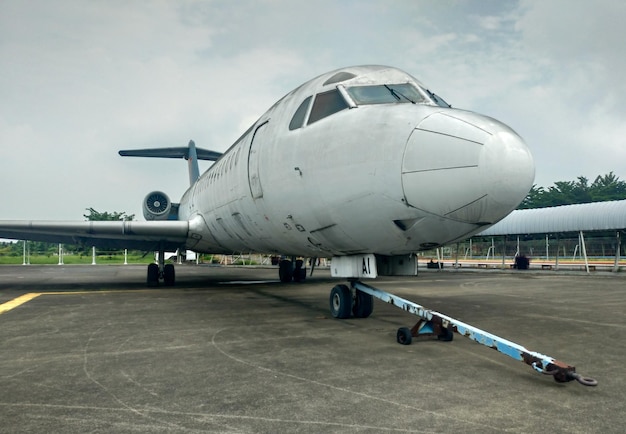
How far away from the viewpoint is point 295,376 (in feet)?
14.4

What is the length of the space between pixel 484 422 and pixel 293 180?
4307 mm

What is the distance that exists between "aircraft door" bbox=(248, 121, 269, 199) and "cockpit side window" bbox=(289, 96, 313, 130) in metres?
1.20

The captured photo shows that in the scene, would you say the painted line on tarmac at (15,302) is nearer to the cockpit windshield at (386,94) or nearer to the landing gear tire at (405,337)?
the landing gear tire at (405,337)

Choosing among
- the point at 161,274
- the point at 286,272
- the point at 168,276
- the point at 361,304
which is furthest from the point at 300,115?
the point at 286,272

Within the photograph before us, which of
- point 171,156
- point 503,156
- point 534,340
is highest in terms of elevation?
point 171,156

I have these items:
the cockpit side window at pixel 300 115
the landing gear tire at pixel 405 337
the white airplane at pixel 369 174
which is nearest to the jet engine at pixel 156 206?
the white airplane at pixel 369 174

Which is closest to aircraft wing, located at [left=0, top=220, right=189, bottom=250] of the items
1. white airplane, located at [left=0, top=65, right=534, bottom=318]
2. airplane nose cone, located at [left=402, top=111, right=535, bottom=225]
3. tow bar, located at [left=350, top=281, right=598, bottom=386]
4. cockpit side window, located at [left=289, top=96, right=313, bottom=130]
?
white airplane, located at [left=0, top=65, right=534, bottom=318]

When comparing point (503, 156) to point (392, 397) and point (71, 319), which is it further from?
point (71, 319)

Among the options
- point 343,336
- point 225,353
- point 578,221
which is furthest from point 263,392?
point 578,221

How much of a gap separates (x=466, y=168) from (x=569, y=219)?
26.4 meters

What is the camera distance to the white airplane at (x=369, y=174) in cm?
473

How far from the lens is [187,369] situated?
4688 millimetres

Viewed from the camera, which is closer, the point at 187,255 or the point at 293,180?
the point at 293,180

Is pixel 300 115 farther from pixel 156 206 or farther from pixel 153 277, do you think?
pixel 156 206
